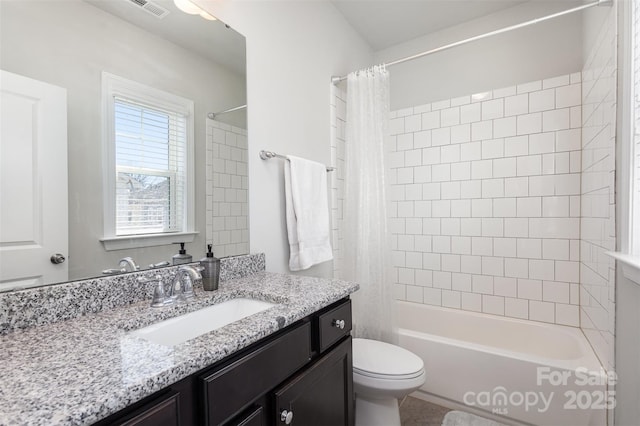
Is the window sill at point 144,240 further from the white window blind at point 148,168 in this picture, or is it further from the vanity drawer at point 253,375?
the vanity drawer at point 253,375

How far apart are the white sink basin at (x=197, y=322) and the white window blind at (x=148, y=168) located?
14.3 inches

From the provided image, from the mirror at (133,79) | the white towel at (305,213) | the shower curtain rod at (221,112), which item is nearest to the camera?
the mirror at (133,79)

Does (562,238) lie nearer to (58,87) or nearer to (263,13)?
(263,13)

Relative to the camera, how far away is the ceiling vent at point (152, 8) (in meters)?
1.09

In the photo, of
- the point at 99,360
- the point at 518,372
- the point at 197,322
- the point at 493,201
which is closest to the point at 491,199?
the point at 493,201

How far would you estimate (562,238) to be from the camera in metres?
2.08

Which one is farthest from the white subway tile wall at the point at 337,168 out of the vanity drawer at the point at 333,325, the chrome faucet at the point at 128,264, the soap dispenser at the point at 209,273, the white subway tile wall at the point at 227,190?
the chrome faucet at the point at 128,264

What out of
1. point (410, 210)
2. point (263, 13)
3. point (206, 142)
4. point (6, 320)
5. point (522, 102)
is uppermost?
point (263, 13)

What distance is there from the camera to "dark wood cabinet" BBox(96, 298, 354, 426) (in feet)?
1.98

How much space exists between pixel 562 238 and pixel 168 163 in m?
2.47

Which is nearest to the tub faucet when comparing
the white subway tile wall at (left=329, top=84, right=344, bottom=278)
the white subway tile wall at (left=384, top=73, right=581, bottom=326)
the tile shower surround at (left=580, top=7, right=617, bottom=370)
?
the white subway tile wall at (left=329, top=84, right=344, bottom=278)

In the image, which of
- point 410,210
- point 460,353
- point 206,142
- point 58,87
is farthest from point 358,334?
point 58,87

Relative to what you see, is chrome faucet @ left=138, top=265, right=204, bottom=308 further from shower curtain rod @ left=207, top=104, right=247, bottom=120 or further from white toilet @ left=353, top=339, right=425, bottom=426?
white toilet @ left=353, top=339, right=425, bottom=426

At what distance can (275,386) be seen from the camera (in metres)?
0.85
